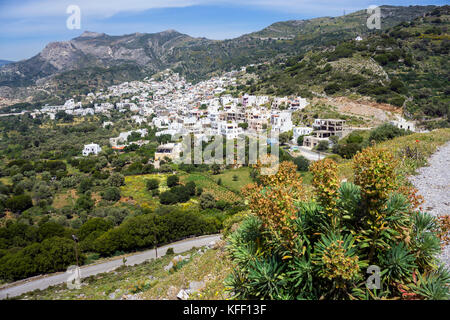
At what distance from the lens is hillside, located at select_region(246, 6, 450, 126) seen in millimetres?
33781

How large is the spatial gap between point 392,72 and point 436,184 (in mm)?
41554

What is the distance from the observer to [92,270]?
13500mm

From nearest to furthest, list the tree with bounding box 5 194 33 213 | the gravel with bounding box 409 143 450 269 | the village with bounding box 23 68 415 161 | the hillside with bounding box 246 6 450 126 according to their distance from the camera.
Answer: the gravel with bounding box 409 143 450 269 < the tree with bounding box 5 194 33 213 < the village with bounding box 23 68 415 161 < the hillside with bounding box 246 6 450 126

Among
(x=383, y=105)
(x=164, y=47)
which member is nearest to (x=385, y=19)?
(x=383, y=105)

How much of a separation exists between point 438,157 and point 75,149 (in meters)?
46.9

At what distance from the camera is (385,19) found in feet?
323

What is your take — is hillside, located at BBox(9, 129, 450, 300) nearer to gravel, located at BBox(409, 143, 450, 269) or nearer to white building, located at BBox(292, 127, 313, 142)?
gravel, located at BBox(409, 143, 450, 269)

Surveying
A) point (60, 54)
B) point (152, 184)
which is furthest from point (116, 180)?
point (60, 54)

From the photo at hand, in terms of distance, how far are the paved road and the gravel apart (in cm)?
869

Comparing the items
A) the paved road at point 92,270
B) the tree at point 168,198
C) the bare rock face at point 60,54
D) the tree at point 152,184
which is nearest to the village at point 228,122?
the tree at point 152,184

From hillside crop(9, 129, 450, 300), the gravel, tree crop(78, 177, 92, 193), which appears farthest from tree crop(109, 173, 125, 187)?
the gravel

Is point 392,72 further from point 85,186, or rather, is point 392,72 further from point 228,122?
point 85,186
